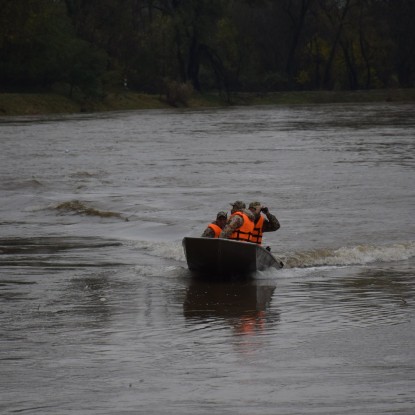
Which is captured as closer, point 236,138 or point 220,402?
point 220,402

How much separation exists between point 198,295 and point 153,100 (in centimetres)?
7694

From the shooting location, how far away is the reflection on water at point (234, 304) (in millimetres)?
13516

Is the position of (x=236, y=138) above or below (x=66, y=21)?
below

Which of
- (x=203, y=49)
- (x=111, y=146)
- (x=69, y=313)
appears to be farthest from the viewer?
(x=203, y=49)

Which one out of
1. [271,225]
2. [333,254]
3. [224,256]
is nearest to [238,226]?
[224,256]

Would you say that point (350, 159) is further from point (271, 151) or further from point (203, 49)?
A: point (203, 49)

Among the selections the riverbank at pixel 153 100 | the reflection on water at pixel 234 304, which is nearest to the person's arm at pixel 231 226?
the reflection on water at pixel 234 304

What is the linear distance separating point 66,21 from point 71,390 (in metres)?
81.3

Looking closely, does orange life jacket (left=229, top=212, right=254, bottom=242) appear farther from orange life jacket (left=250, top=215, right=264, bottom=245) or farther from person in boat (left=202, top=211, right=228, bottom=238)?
person in boat (left=202, top=211, right=228, bottom=238)

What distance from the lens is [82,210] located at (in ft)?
88.7

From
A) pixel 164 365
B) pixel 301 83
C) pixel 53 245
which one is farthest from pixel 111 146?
pixel 301 83

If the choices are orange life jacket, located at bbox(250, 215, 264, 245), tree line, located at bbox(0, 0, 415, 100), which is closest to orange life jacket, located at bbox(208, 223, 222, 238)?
orange life jacket, located at bbox(250, 215, 264, 245)

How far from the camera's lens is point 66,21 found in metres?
89.5

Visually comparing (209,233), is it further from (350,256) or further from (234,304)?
(350,256)
